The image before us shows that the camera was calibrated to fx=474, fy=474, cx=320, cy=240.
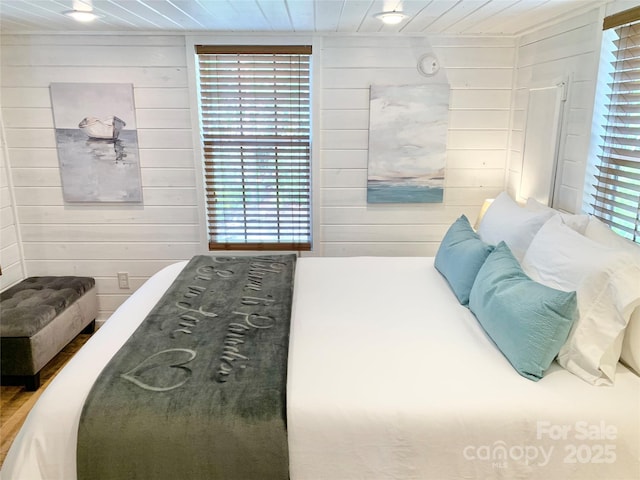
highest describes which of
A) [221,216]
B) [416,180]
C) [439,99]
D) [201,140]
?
[439,99]

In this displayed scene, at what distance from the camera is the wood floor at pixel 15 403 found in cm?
237

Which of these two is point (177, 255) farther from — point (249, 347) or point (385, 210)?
point (249, 347)

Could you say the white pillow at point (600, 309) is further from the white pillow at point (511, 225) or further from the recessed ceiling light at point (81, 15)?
the recessed ceiling light at point (81, 15)

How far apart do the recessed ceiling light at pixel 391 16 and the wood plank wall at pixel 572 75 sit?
0.89m

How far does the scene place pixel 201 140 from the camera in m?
3.38

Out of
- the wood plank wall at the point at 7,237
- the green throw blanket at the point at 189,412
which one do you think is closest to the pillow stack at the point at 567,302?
the green throw blanket at the point at 189,412

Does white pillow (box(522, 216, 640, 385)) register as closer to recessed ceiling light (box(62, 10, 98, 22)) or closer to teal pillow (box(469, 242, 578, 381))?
teal pillow (box(469, 242, 578, 381))

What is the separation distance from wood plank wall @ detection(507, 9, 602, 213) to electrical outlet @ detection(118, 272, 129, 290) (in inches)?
118

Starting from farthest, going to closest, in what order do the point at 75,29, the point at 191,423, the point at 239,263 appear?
the point at 75,29 → the point at 239,263 → the point at 191,423

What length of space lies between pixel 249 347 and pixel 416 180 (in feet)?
6.74

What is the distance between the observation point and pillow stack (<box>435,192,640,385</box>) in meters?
1.59

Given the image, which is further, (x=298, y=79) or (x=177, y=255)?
(x=177, y=255)

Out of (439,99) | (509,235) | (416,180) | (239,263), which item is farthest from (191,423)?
(439,99)

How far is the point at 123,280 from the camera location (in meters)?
3.60
